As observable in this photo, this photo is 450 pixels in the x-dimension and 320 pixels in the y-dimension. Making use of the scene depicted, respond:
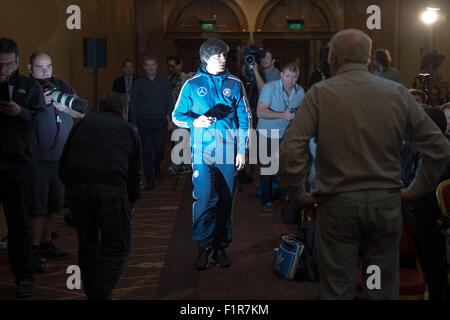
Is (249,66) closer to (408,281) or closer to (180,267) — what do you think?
(180,267)

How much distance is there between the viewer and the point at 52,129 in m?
4.77

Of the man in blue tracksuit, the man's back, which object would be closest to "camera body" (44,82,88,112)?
the man in blue tracksuit

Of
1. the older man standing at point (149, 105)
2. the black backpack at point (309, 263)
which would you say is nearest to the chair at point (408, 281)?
the black backpack at point (309, 263)

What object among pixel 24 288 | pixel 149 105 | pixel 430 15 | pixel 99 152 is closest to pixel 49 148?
pixel 24 288

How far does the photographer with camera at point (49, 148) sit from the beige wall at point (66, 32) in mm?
1113

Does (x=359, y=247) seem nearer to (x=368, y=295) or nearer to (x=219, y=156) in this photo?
(x=368, y=295)

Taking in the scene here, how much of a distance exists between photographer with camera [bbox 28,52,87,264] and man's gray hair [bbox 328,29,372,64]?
2.45m

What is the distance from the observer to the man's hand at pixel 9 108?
378cm

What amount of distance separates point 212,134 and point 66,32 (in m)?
4.37

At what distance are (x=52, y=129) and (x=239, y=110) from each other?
141cm

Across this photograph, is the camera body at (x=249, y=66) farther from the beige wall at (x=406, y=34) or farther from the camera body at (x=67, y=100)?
the beige wall at (x=406, y=34)

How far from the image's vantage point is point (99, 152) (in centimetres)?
331
